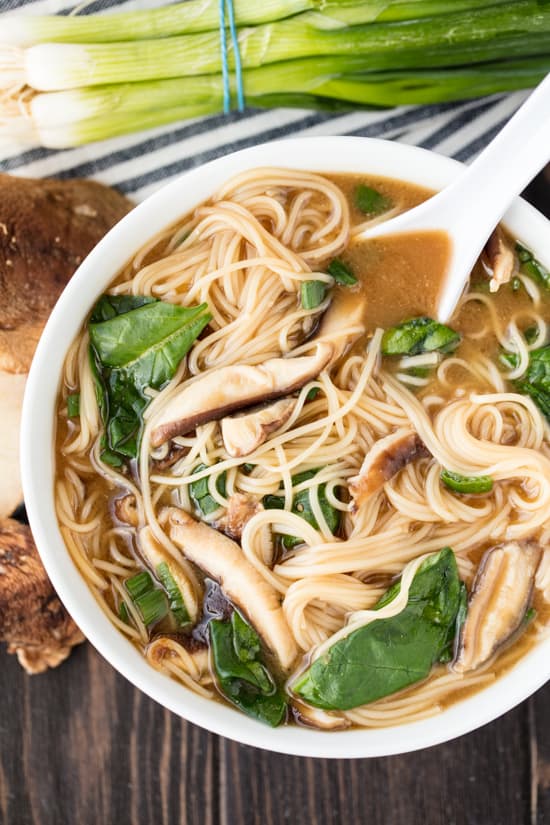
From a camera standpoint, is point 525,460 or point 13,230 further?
point 13,230

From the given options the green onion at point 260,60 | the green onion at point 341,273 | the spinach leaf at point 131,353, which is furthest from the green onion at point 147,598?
the green onion at point 260,60

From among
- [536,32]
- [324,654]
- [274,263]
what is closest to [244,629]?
[324,654]

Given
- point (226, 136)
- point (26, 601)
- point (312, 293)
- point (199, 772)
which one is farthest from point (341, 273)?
point (199, 772)

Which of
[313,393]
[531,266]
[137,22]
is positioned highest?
[137,22]

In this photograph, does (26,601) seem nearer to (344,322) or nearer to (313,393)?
(313,393)

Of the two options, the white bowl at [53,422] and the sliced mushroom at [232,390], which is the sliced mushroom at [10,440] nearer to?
the white bowl at [53,422]

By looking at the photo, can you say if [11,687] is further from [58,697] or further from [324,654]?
[324,654]
